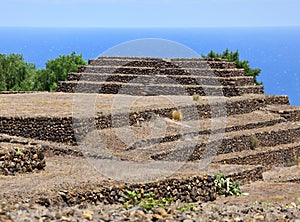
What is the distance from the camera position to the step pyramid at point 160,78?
1189 inches

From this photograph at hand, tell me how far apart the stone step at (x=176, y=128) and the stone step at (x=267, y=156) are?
4.01 ft

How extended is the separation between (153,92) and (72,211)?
20344mm

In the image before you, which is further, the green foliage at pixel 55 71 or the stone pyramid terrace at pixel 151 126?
the green foliage at pixel 55 71

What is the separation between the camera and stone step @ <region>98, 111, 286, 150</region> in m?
21.0

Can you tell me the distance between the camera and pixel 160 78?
3078 centimetres

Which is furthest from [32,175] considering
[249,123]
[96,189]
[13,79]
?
[13,79]

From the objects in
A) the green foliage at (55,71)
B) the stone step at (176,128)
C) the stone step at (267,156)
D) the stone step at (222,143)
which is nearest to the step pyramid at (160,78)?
the stone step at (176,128)

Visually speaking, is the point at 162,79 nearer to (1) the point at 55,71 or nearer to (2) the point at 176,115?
(2) the point at 176,115

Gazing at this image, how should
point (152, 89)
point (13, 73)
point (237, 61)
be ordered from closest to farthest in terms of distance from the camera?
point (152, 89), point (237, 61), point (13, 73)

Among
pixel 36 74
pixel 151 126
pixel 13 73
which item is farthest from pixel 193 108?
pixel 13 73

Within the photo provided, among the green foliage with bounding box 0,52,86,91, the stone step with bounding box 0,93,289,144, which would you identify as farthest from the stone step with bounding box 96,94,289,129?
the green foliage with bounding box 0,52,86,91

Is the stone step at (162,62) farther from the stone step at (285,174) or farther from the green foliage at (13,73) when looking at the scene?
the green foliage at (13,73)

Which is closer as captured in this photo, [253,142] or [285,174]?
[285,174]

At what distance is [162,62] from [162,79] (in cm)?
129
